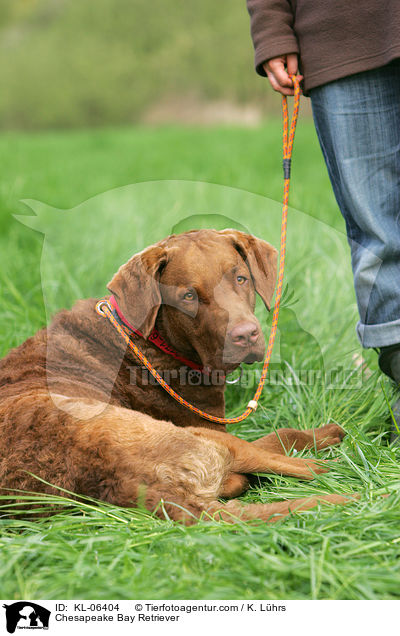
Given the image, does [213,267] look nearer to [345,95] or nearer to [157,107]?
[345,95]

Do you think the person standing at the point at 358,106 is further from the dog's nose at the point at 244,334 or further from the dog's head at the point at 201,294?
the dog's nose at the point at 244,334

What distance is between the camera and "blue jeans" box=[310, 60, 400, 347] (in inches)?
101

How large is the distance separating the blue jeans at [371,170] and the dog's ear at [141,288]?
0.85 meters

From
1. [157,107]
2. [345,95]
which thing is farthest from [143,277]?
[157,107]

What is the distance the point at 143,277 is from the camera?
105 inches

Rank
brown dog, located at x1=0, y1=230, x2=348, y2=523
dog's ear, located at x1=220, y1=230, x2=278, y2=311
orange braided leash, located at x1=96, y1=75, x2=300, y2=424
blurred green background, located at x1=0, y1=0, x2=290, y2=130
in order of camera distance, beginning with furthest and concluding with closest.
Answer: blurred green background, located at x1=0, y1=0, x2=290, y2=130 < dog's ear, located at x1=220, y1=230, x2=278, y2=311 < orange braided leash, located at x1=96, y1=75, x2=300, y2=424 < brown dog, located at x1=0, y1=230, x2=348, y2=523

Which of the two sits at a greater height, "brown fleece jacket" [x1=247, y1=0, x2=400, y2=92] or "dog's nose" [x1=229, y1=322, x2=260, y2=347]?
"brown fleece jacket" [x1=247, y1=0, x2=400, y2=92]

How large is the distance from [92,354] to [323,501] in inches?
46.1
